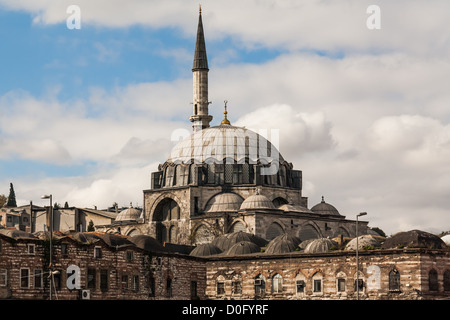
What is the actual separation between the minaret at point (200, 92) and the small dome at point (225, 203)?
1198cm

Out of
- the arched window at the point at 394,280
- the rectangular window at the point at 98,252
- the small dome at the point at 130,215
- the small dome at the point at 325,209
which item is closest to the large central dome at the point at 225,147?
the small dome at the point at 325,209

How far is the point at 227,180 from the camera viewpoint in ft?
391

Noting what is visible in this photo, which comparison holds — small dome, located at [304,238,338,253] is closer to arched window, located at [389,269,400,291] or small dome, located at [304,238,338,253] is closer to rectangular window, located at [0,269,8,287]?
arched window, located at [389,269,400,291]

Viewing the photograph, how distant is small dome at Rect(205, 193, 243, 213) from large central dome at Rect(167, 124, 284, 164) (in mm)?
4833

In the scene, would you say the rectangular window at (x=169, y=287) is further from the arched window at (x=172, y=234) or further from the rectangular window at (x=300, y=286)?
the arched window at (x=172, y=234)

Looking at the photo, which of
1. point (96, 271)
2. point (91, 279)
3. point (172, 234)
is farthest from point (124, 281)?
point (172, 234)

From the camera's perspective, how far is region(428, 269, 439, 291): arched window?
8075 cm

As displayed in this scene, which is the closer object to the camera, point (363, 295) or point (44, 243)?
point (44, 243)

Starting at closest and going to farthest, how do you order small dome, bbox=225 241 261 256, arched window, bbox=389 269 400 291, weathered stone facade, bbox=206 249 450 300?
weathered stone facade, bbox=206 249 450 300, arched window, bbox=389 269 400 291, small dome, bbox=225 241 261 256

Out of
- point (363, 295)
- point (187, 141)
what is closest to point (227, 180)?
point (187, 141)

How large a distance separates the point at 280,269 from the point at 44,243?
23177 millimetres

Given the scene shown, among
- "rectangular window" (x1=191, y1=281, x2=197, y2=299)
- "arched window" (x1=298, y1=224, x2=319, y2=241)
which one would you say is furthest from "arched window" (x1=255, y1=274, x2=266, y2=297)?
"arched window" (x1=298, y1=224, x2=319, y2=241)
